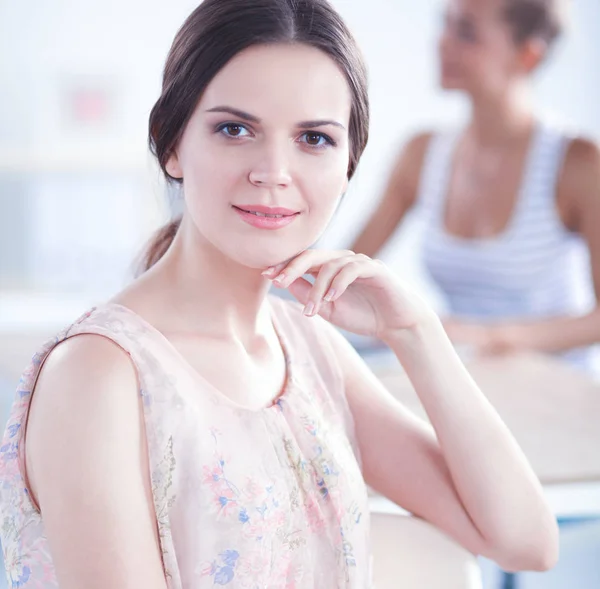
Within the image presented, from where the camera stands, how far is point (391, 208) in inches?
101

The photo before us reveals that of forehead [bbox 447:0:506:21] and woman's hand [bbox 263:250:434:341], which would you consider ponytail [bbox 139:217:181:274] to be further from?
forehead [bbox 447:0:506:21]

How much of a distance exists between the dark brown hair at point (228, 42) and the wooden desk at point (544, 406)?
2.31 feet

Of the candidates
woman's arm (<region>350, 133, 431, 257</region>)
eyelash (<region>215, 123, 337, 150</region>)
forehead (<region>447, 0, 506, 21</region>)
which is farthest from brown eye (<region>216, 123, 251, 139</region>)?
woman's arm (<region>350, 133, 431, 257</region>)

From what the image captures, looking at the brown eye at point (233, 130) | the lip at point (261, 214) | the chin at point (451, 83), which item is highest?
the brown eye at point (233, 130)

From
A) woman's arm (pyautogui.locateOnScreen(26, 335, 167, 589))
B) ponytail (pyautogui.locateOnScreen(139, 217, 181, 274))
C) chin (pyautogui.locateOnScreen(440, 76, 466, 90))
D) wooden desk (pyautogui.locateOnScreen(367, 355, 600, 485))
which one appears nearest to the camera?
woman's arm (pyautogui.locateOnScreen(26, 335, 167, 589))

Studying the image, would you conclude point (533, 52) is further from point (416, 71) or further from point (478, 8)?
point (416, 71)

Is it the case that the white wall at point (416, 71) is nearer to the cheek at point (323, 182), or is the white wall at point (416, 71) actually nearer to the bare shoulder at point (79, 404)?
the cheek at point (323, 182)

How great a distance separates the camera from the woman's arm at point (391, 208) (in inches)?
99.9

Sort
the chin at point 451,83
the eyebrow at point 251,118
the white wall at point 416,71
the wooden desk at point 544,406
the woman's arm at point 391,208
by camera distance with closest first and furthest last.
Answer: the eyebrow at point 251,118
the wooden desk at point 544,406
the chin at point 451,83
the woman's arm at point 391,208
the white wall at point 416,71

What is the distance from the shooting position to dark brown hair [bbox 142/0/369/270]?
827 millimetres

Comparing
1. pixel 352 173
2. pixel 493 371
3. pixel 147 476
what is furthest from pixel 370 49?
pixel 147 476

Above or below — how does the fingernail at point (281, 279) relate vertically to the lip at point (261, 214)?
below

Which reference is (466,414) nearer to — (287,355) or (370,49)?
(287,355)

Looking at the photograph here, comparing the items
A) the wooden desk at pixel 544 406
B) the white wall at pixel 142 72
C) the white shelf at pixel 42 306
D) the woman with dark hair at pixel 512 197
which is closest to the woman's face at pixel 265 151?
the wooden desk at pixel 544 406
